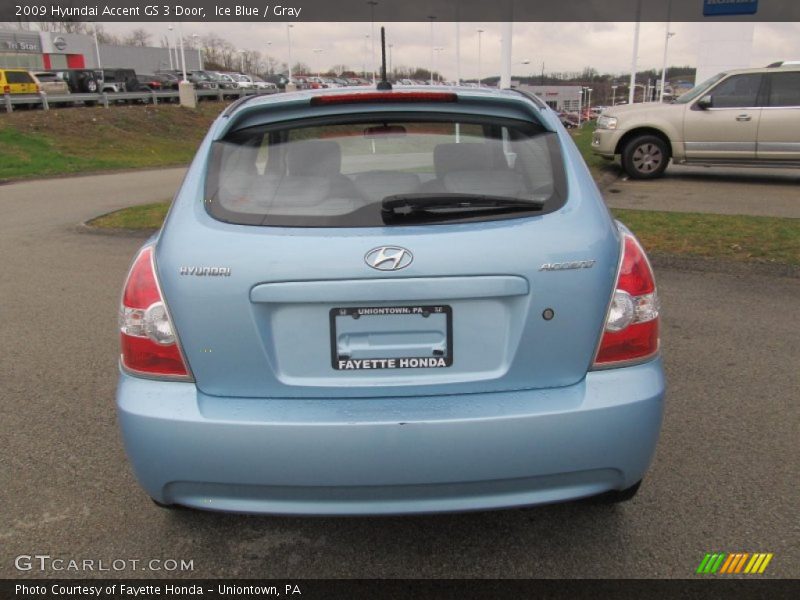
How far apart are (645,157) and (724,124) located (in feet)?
4.30

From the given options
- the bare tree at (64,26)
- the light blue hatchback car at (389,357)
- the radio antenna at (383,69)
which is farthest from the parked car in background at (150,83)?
the light blue hatchback car at (389,357)

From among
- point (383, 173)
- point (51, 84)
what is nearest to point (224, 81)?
point (51, 84)

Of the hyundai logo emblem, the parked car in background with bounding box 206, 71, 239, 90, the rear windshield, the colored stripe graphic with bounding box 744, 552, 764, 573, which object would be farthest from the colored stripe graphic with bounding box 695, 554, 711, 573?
the parked car in background with bounding box 206, 71, 239, 90

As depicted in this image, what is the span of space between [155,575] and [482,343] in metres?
1.42

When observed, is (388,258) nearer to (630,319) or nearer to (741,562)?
(630,319)

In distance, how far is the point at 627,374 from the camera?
2.27 m

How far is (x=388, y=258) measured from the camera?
2.14m

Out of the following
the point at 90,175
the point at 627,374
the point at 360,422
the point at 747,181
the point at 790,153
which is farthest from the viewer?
the point at 90,175

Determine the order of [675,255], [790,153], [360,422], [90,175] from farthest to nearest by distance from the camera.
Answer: [90,175] < [790,153] < [675,255] < [360,422]

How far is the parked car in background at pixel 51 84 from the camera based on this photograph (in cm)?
3681

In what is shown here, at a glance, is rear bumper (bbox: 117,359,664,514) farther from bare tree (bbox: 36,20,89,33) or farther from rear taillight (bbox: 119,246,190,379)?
bare tree (bbox: 36,20,89,33)
